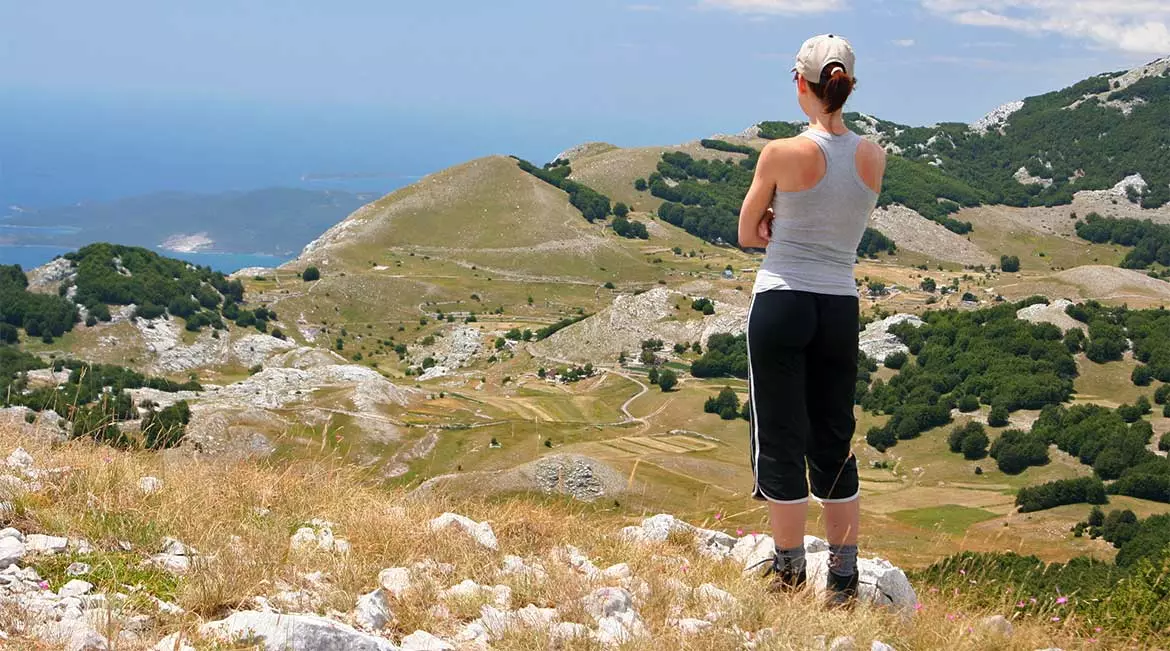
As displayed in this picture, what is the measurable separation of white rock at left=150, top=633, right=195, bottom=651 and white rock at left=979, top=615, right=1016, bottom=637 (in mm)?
4410

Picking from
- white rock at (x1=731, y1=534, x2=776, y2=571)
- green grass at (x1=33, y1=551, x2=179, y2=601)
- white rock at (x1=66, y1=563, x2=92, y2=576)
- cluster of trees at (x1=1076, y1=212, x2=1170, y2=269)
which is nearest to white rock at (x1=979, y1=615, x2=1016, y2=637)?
white rock at (x1=731, y1=534, x2=776, y2=571)

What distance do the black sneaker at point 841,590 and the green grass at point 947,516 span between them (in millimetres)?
49273

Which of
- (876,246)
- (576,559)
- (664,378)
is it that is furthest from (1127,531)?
(876,246)

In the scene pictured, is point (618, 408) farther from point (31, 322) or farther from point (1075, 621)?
point (1075, 621)

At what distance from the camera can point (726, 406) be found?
84.7m

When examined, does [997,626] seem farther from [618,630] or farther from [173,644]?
[173,644]

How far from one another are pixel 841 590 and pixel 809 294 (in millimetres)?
1902

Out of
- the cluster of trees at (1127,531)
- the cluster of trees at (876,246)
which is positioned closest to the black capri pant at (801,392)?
the cluster of trees at (1127,531)

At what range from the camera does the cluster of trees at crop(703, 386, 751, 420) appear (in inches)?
3285

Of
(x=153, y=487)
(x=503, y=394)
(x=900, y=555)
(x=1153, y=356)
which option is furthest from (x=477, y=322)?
(x=153, y=487)

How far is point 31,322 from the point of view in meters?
106

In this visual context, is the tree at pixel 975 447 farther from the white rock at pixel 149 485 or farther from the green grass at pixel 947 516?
the white rock at pixel 149 485

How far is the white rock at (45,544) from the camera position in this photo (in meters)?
5.81

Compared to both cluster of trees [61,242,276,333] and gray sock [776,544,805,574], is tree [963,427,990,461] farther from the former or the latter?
cluster of trees [61,242,276,333]
